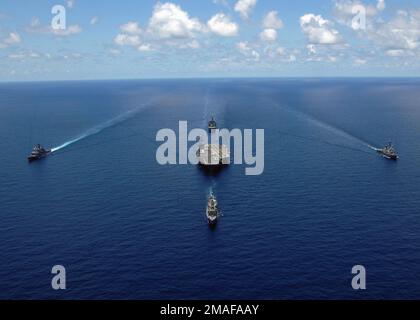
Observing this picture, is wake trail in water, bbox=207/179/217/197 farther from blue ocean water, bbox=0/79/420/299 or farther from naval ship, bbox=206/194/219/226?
naval ship, bbox=206/194/219/226

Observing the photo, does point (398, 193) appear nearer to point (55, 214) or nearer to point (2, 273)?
point (55, 214)

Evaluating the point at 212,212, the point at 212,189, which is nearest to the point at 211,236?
the point at 212,212

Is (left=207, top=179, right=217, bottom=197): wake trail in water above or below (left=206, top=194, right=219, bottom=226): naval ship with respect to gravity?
above

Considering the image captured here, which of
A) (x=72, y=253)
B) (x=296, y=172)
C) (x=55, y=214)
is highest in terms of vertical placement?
(x=296, y=172)

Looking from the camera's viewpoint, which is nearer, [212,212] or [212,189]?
[212,212]

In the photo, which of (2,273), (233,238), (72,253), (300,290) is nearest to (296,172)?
(233,238)

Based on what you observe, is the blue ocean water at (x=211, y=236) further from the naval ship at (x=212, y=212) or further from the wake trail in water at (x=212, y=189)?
the naval ship at (x=212, y=212)

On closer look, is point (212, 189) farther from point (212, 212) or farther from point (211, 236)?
point (211, 236)

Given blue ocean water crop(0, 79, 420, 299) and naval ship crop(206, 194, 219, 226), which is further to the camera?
naval ship crop(206, 194, 219, 226)

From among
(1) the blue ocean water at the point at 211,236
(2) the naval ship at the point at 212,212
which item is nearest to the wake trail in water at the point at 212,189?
(1) the blue ocean water at the point at 211,236

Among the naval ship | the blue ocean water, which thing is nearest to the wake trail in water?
the blue ocean water

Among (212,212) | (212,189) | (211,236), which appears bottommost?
(211,236)
